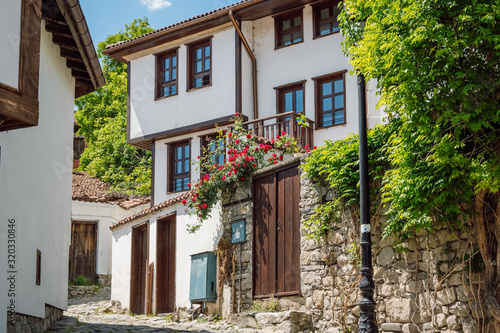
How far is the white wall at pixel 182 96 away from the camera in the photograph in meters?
A: 18.1

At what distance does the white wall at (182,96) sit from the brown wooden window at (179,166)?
0.63 m

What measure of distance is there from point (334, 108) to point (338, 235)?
665 centimetres

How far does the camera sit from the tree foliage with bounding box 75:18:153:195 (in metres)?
28.4

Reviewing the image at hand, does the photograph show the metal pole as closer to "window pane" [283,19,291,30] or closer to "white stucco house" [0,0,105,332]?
"white stucco house" [0,0,105,332]

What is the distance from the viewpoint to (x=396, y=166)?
9625mm

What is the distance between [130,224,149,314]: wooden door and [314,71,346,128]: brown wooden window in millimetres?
4852

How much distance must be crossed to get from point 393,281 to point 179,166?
10.5m

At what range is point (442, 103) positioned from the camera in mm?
8266

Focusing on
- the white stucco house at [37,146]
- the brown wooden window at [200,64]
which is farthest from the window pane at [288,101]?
the white stucco house at [37,146]

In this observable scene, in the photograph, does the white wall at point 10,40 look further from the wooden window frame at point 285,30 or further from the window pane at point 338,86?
the wooden window frame at point 285,30

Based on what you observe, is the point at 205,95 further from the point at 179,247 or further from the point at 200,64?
the point at 179,247

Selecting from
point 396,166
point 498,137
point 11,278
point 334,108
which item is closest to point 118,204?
point 334,108

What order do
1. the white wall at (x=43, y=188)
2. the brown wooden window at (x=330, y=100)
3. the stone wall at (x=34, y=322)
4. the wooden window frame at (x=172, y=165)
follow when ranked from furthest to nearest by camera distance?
the wooden window frame at (x=172, y=165) → the brown wooden window at (x=330, y=100) → the white wall at (x=43, y=188) → the stone wall at (x=34, y=322)

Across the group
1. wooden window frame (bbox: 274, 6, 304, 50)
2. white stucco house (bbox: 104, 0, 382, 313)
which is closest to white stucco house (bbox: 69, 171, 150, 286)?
white stucco house (bbox: 104, 0, 382, 313)
